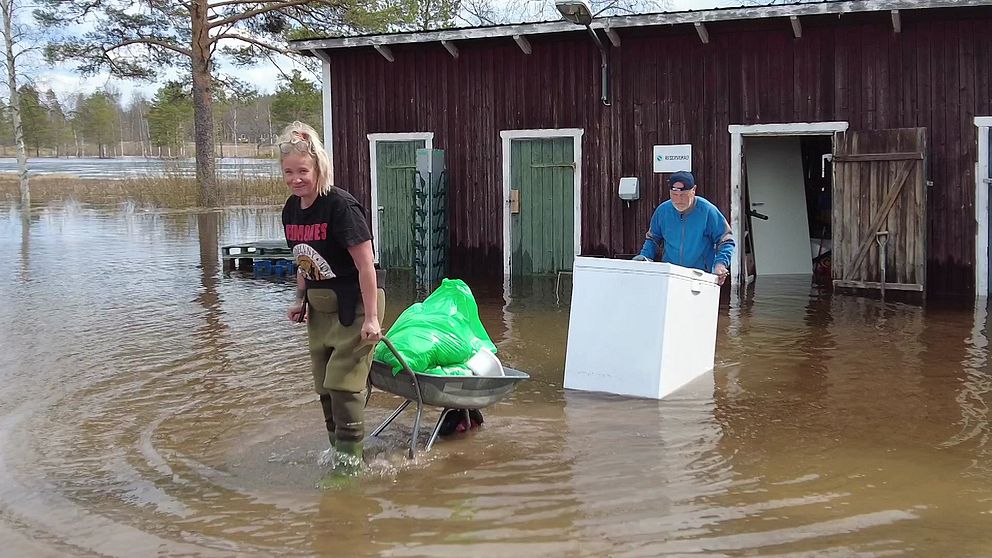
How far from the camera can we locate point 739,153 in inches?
505

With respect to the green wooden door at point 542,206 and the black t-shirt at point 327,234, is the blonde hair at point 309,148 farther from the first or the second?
the green wooden door at point 542,206

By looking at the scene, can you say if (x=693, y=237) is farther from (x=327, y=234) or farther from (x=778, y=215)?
(x=778, y=215)

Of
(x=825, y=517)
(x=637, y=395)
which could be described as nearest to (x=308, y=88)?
(x=637, y=395)

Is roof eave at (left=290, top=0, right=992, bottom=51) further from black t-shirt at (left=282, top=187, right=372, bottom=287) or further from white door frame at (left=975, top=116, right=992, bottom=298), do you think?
black t-shirt at (left=282, top=187, right=372, bottom=287)

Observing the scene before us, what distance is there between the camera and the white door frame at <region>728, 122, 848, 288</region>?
12469 mm

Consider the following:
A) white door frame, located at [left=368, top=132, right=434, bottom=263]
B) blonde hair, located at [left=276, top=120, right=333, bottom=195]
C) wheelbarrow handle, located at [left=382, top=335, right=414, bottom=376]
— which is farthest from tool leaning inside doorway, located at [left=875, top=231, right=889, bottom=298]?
blonde hair, located at [left=276, top=120, right=333, bottom=195]

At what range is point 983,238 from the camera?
38.7 feet

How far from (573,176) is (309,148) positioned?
9.11 m

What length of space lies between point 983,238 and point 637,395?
22.4ft

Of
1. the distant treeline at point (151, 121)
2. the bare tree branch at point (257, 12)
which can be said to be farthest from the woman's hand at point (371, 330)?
the distant treeline at point (151, 121)

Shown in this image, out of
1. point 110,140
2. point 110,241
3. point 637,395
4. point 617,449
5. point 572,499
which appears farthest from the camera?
point 110,140

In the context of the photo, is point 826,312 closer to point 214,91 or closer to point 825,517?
point 825,517

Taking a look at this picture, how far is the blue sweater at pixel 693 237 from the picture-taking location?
23.9 ft

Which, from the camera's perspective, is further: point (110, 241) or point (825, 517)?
point (110, 241)
